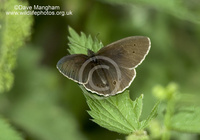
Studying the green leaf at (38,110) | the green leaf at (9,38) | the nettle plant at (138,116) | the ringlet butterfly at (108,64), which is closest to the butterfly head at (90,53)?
the ringlet butterfly at (108,64)

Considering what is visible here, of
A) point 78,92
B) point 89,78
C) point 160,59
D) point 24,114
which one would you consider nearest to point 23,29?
point 89,78

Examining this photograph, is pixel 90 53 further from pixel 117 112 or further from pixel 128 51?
pixel 117 112

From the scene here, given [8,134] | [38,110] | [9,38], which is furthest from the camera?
[38,110]

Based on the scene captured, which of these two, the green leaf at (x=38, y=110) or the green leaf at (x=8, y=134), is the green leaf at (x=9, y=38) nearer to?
the green leaf at (x=8, y=134)

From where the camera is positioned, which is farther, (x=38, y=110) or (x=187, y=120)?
(x=38, y=110)

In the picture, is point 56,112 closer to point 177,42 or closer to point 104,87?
point 104,87

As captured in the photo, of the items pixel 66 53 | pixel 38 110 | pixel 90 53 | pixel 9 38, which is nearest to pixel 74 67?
pixel 90 53

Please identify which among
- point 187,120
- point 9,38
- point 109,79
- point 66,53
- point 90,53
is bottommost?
point 187,120
